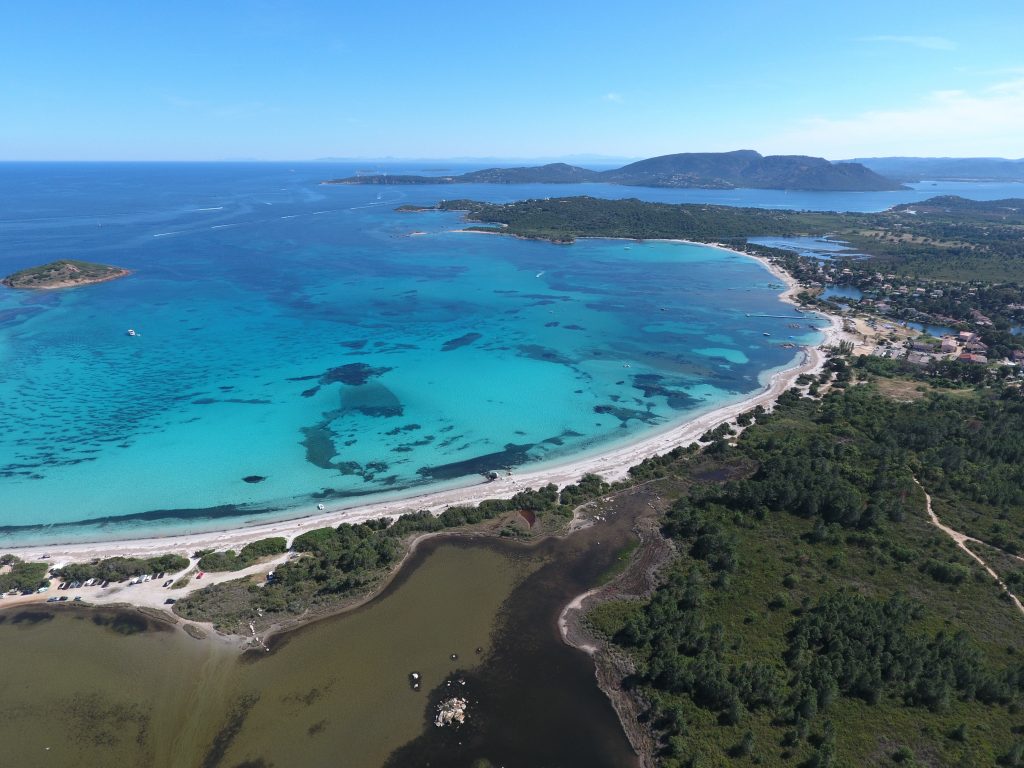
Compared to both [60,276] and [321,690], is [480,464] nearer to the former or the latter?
[321,690]

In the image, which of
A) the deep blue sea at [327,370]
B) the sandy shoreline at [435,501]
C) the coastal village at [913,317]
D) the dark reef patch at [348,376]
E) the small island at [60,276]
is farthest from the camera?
the small island at [60,276]

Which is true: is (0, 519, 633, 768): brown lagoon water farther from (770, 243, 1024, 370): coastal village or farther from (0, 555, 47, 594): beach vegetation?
(770, 243, 1024, 370): coastal village

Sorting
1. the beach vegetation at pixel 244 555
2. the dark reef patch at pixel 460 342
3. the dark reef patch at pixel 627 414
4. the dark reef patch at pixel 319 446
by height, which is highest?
the dark reef patch at pixel 460 342

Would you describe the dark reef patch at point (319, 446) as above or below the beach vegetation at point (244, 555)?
above

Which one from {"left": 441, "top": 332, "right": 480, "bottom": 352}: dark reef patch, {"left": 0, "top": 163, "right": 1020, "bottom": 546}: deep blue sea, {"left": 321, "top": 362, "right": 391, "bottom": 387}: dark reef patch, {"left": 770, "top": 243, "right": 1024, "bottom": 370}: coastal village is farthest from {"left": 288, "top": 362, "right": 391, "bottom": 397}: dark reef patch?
{"left": 770, "top": 243, "right": 1024, "bottom": 370}: coastal village

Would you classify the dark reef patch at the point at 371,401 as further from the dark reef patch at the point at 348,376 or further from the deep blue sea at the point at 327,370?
the dark reef patch at the point at 348,376

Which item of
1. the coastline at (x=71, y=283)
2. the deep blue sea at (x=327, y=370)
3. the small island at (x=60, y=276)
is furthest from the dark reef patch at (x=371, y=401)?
the small island at (x=60, y=276)
